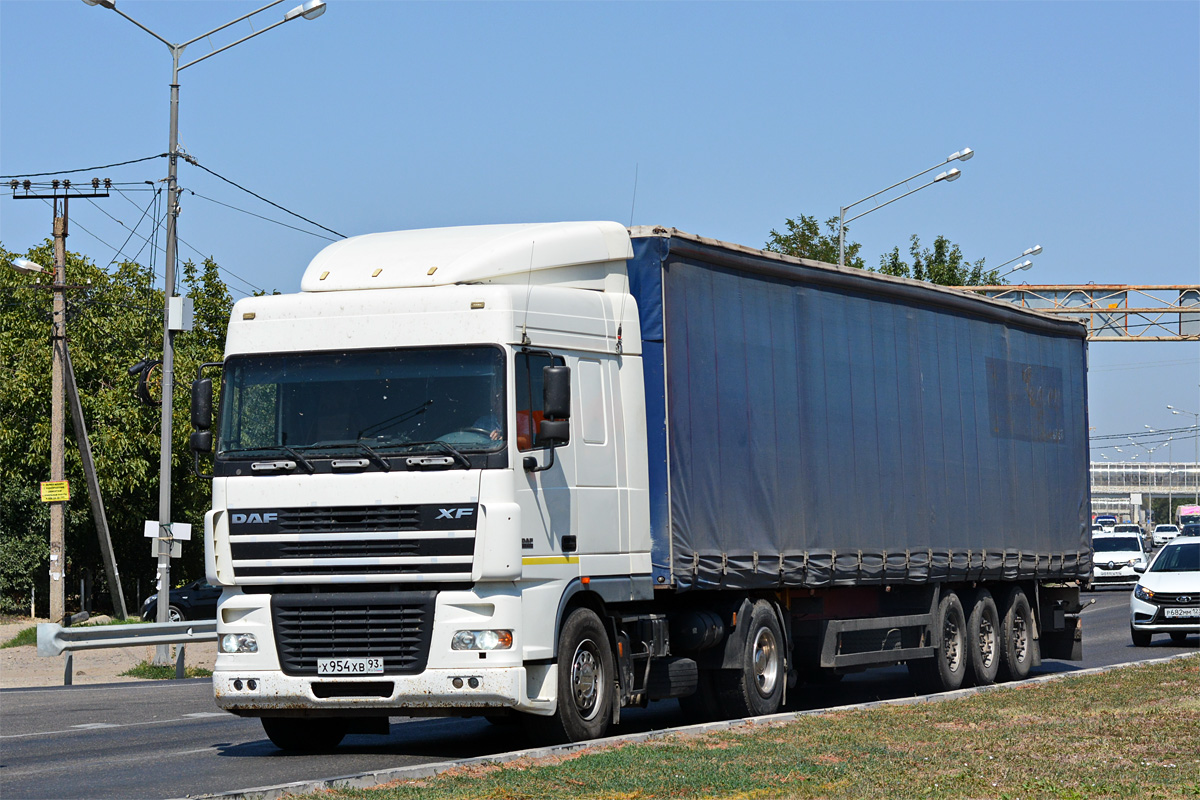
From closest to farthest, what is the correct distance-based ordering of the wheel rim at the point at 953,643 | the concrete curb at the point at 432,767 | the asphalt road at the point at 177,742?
1. the concrete curb at the point at 432,767
2. the asphalt road at the point at 177,742
3. the wheel rim at the point at 953,643

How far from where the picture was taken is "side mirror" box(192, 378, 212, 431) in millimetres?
11719

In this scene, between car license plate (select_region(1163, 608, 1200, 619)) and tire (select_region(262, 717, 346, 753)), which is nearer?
tire (select_region(262, 717, 346, 753))

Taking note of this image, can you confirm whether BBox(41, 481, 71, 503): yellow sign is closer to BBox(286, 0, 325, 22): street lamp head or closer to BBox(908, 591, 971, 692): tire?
BBox(286, 0, 325, 22): street lamp head

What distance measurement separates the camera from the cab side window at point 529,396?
1112 cm

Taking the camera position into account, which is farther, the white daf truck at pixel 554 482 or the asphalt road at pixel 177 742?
the white daf truck at pixel 554 482

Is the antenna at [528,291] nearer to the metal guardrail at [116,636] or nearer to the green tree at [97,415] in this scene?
the metal guardrail at [116,636]

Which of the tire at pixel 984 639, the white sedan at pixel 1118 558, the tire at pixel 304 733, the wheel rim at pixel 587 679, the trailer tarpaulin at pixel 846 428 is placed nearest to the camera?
the wheel rim at pixel 587 679

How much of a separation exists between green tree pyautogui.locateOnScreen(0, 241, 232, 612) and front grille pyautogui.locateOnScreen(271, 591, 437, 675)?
97.0 feet

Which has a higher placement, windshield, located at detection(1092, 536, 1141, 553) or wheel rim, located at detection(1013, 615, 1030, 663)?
windshield, located at detection(1092, 536, 1141, 553)

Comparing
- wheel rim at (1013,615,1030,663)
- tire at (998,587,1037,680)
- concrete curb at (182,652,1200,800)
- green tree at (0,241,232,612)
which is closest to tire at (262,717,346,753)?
concrete curb at (182,652,1200,800)

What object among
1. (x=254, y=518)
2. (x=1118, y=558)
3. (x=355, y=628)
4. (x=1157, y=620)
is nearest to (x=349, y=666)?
(x=355, y=628)

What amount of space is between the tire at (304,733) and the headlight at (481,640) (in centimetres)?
169

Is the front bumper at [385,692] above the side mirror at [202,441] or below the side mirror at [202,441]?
below

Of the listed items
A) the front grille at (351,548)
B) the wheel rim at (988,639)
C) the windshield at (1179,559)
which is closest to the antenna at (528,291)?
the front grille at (351,548)
